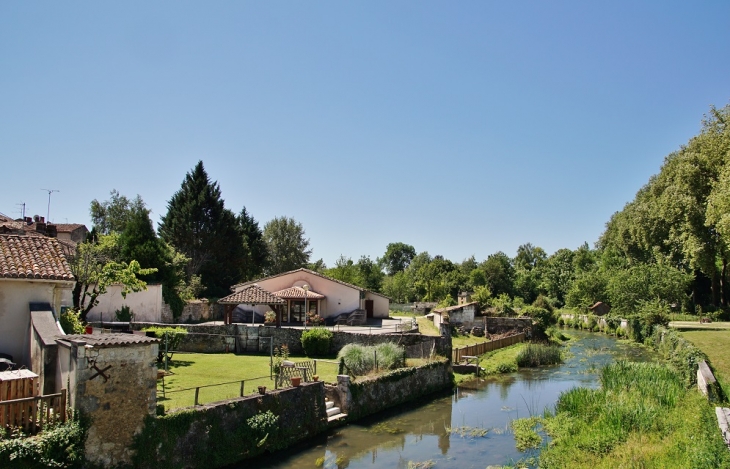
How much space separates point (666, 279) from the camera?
149 feet

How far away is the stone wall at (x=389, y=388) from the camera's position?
19391mm

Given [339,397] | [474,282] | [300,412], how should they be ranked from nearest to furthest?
[300,412] → [339,397] → [474,282]

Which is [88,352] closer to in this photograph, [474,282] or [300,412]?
[300,412]

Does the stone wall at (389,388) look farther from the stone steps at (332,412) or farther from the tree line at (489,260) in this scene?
the tree line at (489,260)

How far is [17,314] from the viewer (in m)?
14.1

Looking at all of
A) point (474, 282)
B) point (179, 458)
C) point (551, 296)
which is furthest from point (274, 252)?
point (179, 458)

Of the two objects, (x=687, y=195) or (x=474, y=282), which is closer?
(x=687, y=195)

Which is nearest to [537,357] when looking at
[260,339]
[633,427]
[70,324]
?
[260,339]

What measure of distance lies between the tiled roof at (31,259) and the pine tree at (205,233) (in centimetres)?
3503

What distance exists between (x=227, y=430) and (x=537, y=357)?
2325 centimetres

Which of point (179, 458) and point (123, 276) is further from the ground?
point (123, 276)

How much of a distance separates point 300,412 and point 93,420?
6990mm

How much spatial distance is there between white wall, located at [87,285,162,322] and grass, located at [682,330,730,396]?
29595 millimetres

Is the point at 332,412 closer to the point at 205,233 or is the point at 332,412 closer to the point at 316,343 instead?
the point at 316,343
